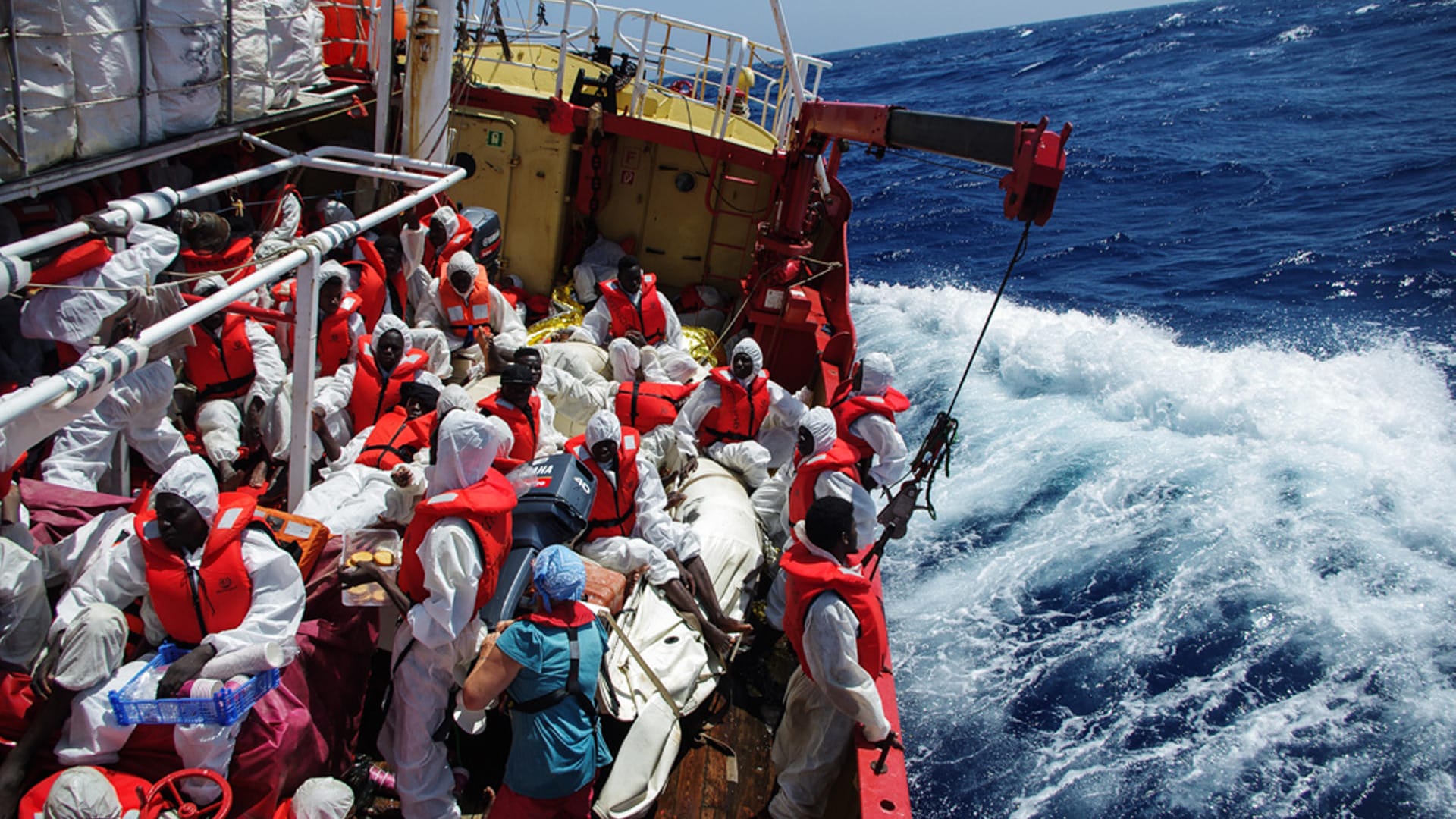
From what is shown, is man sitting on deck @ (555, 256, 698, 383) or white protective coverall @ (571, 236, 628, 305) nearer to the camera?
man sitting on deck @ (555, 256, 698, 383)

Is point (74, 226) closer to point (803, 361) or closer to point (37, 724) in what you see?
point (37, 724)

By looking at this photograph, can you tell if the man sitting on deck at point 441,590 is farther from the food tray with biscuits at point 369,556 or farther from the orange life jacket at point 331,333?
the orange life jacket at point 331,333

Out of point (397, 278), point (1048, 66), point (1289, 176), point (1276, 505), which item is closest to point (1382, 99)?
point (1289, 176)

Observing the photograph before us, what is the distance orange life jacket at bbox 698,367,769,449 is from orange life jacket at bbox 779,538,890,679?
2080 mm

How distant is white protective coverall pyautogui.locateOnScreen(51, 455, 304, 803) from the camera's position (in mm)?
2824

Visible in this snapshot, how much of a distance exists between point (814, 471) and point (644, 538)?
1.03 metres

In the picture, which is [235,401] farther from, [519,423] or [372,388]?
[519,423]

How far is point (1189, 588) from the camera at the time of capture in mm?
7160

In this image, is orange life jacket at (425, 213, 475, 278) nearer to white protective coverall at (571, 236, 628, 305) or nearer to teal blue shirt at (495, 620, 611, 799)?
white protective coverall at (571, 236, 628, 305)

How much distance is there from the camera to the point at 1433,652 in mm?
6328

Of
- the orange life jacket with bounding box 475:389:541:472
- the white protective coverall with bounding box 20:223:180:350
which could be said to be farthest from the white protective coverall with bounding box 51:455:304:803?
the orange life jacket with bounding box 475:389:541:472

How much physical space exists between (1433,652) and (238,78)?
906cm

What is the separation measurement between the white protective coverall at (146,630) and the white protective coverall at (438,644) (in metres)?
0.46

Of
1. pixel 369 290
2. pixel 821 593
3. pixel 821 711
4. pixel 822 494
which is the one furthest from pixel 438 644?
pixel 369 290
